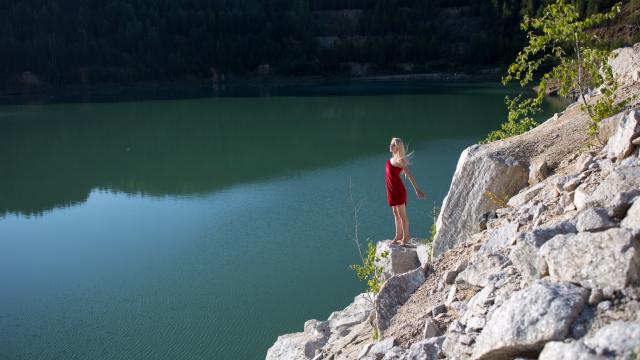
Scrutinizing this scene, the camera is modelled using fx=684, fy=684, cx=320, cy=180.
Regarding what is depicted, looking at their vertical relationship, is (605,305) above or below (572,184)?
below

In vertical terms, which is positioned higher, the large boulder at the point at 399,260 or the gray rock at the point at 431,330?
the gray rock at the point at 431,330

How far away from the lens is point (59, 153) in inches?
1049

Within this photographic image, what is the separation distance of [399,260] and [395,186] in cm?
77

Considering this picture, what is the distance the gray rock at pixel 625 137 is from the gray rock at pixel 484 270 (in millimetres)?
1106

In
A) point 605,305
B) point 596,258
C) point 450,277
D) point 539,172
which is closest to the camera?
point 605,305

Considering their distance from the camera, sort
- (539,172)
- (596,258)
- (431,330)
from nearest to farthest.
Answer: (596,258), (431,330), (539,172)

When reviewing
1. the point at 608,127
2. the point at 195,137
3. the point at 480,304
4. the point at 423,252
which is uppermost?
the point at 608,127

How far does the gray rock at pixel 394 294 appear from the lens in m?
5.37

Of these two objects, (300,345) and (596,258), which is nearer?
(596,258)

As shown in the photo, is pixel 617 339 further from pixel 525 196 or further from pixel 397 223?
pixel 397 223

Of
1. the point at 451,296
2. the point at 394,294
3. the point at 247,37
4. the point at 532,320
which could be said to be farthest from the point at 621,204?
the point at 247,37

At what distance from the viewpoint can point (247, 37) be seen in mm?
58844

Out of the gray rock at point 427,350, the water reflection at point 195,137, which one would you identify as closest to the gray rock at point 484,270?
the gray rock at point 427,350

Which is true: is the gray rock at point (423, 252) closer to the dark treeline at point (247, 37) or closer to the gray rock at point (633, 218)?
the gray rock at point (633, 218)
